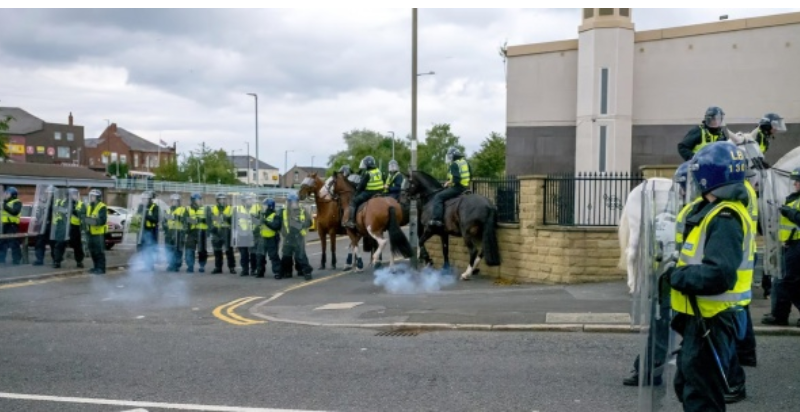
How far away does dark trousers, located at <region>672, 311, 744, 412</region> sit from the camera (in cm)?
433

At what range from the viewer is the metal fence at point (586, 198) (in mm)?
13977

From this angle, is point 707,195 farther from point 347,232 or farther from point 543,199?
point 347,232

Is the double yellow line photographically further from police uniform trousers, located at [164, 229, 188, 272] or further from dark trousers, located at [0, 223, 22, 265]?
dark trousers, located at [0, 223, 22, 265]

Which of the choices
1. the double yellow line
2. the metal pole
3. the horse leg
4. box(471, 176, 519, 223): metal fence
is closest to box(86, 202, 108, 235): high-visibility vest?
the double yellow line

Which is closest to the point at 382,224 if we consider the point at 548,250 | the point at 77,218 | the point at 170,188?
the point at 548,250

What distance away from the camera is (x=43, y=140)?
96250 millimetres

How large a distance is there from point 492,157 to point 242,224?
→ 22.6 meters

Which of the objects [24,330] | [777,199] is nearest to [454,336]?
[777,199]

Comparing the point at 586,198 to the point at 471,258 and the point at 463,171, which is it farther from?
the point at 463,171

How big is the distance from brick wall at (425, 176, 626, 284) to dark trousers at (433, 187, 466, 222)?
4.22 ft

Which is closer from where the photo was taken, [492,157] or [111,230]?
[111,230]

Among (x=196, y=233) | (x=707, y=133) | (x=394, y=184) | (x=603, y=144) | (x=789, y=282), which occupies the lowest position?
(x=196, y=233)

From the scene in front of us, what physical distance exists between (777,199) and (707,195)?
564 centimetres

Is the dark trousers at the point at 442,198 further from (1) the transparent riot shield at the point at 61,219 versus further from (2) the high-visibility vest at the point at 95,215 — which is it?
(1) the transparent riot shield at the point at 61,219
